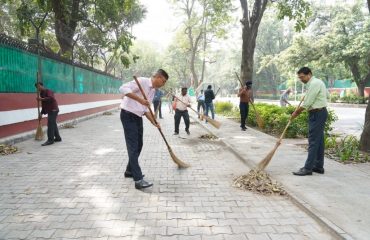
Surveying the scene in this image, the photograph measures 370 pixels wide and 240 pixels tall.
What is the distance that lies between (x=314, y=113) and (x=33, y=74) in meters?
9.15

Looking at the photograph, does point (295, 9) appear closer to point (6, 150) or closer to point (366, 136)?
point (366, 136)

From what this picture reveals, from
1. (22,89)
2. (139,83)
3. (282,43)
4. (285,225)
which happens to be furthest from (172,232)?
(282,43)

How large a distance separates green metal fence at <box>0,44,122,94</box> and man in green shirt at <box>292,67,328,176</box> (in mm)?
7779

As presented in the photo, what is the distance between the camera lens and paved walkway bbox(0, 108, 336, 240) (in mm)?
3682

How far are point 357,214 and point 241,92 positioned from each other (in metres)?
8.40

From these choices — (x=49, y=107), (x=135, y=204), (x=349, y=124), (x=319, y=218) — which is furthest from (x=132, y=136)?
(x=349, y=124)

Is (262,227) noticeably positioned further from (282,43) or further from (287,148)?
(282,43)

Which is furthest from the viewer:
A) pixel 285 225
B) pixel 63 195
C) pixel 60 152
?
pixel 60 152

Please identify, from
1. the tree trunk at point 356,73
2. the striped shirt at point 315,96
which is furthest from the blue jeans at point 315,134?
the tree trunk at point 356,73

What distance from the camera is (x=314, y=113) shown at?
19.4 feet

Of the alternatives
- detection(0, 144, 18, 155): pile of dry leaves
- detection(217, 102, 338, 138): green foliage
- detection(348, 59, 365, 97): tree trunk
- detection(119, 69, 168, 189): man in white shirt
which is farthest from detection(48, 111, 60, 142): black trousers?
detection(348, 59, 365, 97): tree trunk

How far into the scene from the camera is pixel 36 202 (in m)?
4.59

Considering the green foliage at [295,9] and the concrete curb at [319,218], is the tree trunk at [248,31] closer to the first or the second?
the green foliage at [295,9]

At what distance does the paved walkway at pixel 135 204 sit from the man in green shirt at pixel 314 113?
11.5 inches
